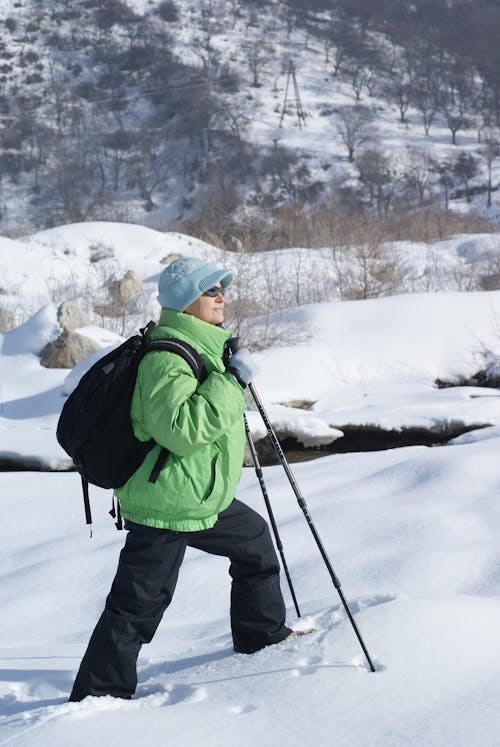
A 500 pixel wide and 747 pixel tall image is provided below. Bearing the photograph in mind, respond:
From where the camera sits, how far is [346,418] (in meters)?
10.3

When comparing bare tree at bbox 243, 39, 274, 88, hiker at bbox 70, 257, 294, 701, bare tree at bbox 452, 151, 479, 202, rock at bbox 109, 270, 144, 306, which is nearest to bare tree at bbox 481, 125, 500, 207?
bare tree at bbox 452, 151, 479, 202

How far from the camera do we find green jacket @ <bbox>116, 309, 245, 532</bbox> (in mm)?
2535

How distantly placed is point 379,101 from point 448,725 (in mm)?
76297

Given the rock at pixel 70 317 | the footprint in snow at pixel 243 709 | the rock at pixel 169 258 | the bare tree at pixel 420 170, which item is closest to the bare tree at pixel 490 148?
the bare tree at pixel 420 170

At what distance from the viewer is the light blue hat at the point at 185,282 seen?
9.05 feet

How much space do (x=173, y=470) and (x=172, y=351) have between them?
372 mm

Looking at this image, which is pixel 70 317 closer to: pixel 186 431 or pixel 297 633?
pixel 297 633

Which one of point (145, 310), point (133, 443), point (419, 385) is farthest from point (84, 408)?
point (145, 310)

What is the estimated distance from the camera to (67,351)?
40.5 ft

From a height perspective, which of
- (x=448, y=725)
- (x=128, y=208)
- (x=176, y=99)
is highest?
(x=448, y=725)

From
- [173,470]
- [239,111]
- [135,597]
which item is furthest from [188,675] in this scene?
[239,111]

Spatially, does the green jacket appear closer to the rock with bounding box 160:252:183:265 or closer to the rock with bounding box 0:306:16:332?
the rock with bounding box 0:306:16:332

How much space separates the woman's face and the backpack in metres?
0.18

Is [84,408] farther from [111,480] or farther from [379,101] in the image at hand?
[379,101]
